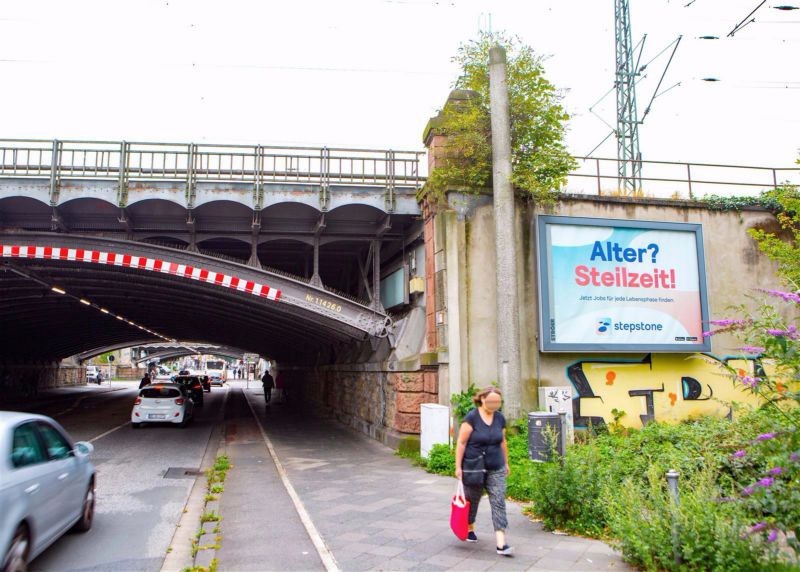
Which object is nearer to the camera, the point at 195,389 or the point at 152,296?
the point at 152,296

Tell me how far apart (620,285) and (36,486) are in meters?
11.3

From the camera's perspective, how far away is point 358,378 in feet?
62.3

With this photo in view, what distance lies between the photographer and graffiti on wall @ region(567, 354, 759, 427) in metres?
13.1

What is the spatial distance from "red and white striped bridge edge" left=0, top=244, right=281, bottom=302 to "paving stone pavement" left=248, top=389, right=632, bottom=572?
180 inches

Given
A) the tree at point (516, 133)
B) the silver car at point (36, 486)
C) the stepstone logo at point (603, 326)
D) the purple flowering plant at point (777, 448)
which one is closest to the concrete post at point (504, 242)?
the tree at point (516, 133)

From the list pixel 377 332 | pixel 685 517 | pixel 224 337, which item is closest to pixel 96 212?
pixel 377 332

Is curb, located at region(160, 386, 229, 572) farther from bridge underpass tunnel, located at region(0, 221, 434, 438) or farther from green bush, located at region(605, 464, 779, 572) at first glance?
bridge underpass tunnel, located at region(0, 221, 434, 438)

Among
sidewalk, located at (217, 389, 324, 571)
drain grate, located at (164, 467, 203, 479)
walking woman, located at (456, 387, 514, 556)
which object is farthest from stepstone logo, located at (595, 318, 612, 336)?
drain grate, located at (164, 467, 203, 479)

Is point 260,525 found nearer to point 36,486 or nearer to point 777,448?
point 36,486

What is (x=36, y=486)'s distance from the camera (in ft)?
17.7

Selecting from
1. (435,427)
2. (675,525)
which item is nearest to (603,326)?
(435,427)

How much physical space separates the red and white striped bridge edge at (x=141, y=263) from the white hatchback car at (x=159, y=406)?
6.00 metres

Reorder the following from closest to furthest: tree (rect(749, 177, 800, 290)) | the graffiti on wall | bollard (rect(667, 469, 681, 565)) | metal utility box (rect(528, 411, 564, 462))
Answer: bollard (rect(667, 469, 681, 565)) < metal utility box (rect(528, 411, 564, 462)) < tree (rect(749, 177, 800, 290)) < the graffiti on wall

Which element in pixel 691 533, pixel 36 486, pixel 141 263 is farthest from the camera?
pixel 141 263
